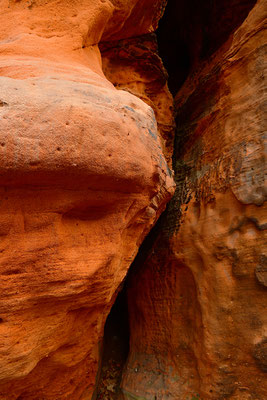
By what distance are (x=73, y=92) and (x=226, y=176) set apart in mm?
1270

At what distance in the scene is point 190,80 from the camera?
3.36 m

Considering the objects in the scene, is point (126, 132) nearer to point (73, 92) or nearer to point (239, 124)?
point (73, 92)

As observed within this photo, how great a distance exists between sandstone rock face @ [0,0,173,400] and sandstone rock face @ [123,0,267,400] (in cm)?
60

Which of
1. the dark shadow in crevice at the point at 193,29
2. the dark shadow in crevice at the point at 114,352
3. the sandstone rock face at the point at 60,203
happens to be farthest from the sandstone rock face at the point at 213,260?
the sandstone rock face at the point at 60,203

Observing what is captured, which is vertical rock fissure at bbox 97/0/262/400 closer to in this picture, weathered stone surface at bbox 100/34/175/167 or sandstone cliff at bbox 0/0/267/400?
sandstone cliff at bbox 0/0/267/400

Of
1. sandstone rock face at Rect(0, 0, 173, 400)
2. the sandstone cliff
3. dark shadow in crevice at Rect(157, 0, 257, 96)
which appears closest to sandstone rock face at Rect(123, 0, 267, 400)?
the sandstone cliff

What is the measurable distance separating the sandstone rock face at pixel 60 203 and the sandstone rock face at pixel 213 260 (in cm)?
60

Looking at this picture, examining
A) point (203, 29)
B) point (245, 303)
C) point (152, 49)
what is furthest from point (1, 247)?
point (203, 29)

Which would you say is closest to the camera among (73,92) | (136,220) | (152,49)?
(73,92)

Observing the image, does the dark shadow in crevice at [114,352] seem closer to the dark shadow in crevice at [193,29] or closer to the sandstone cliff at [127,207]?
the sandstone cliff at [127,207]

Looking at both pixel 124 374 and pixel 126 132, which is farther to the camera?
pixel 124 374

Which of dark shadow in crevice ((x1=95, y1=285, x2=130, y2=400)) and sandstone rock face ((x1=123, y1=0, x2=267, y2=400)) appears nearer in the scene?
sandstone rock face ((x1=123, y1=0, x2=267, y2=400))

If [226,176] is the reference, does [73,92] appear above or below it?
above

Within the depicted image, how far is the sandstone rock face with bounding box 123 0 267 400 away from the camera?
202 centimetres
